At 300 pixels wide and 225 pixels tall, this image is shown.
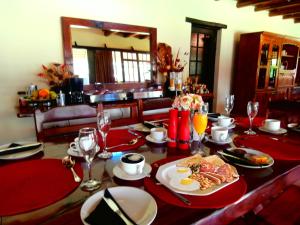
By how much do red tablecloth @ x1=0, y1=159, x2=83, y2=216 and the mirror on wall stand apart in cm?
164

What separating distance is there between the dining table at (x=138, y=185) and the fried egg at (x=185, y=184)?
39 mm

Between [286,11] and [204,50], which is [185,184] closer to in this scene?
[204,50]

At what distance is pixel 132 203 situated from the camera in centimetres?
58

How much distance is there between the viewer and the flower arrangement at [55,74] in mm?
2055

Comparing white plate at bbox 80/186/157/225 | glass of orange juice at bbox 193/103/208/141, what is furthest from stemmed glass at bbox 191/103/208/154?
white plate at bbox 80/186/157/225

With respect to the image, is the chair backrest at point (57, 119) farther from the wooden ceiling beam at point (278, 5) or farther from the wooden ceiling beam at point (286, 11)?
the wooden ceiling beam at point (286, 11)

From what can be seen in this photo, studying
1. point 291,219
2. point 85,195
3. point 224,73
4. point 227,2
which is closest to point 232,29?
point 227,2

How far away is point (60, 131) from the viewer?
1.26m

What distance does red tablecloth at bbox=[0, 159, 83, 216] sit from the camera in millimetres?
567

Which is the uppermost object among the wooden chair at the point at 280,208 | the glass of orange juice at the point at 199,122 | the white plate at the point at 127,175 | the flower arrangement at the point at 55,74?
the flower arrangement at the point at 55,74

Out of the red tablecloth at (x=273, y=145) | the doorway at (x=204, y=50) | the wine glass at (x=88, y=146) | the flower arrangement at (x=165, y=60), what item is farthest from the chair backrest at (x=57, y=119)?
the doorway at (x=204, y=50)

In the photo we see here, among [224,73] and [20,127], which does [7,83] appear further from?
[224,73]

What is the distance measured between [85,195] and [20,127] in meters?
1.87

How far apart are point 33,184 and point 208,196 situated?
557 millimetres
